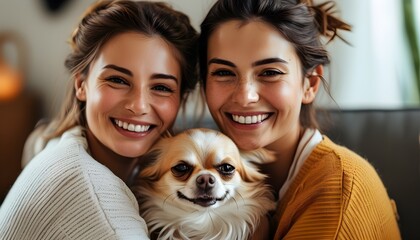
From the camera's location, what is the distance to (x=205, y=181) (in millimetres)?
1266

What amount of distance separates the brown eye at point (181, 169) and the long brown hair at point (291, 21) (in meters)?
0.33

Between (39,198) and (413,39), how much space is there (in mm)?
1931

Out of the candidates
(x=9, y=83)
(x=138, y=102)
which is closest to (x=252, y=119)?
(x=138, y=102)

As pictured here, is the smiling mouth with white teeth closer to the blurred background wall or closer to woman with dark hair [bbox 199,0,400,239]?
woman with dark hair [bbox 199,0,400,239]

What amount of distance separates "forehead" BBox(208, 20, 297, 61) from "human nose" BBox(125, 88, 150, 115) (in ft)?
0.76

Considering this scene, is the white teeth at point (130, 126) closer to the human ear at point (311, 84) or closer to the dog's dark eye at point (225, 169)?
the dog's dark eye at point (225, 169)

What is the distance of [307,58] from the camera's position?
58.1 inches

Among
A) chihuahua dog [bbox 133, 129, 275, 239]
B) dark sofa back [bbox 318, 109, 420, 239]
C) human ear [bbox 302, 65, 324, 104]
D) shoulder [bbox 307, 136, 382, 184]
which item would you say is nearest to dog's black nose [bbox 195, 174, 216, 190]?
chihuahua dog [bbox 133, 129, 275, 239]

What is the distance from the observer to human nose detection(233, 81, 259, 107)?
4.53 ft

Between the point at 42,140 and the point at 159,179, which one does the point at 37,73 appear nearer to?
the point at 42,140

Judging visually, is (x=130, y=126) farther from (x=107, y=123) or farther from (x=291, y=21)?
(x=291, y=21)

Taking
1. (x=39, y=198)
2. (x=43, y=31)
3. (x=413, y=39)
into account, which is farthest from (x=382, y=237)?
(x=43, y=31)

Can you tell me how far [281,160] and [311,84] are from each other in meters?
0.25

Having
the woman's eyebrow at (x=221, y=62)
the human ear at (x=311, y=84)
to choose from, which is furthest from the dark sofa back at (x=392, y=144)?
the woman's eyebrow at (x=221, y=62)
